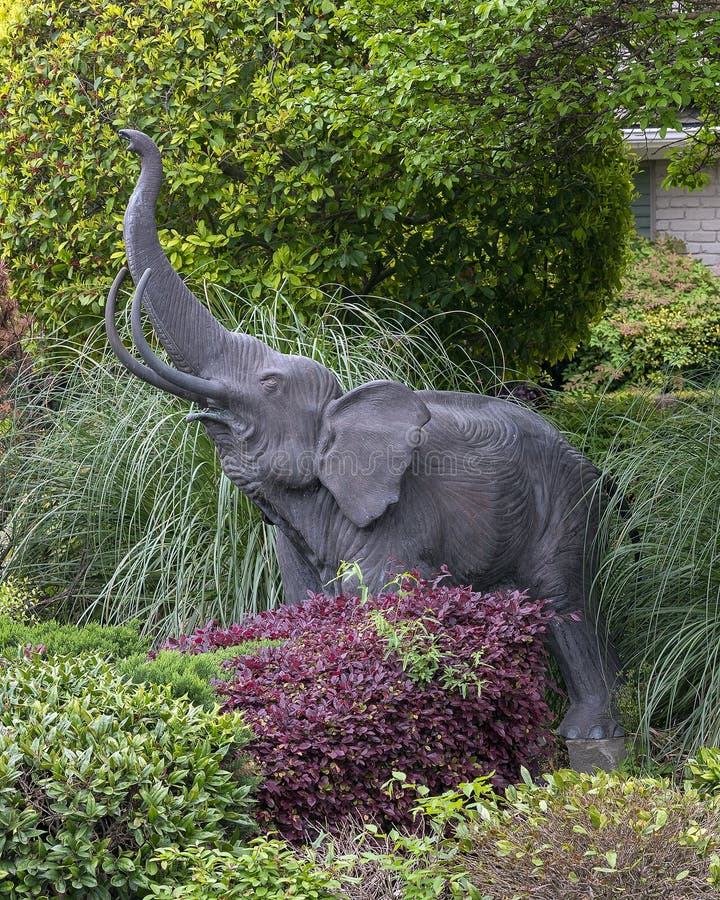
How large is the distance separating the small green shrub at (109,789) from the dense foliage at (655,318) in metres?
12.0

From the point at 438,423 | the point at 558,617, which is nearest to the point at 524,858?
the point at 558,617

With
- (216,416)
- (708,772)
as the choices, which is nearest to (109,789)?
(708,772)

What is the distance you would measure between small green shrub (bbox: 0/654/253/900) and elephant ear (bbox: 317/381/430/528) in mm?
1265

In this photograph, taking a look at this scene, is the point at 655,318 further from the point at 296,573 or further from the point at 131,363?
the point at 131,363

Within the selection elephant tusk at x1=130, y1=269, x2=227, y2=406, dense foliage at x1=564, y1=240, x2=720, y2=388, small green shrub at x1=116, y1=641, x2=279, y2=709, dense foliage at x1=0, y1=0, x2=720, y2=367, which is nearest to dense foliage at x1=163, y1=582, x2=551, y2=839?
small green shrub at x1=116, y1=641, x2=279, y2=709

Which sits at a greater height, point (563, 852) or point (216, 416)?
point (216, 416)

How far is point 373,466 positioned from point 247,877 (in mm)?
1896

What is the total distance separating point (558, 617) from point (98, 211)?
4656mm

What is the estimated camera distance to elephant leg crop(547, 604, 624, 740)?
16.7 feet

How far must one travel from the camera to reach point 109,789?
313 cm

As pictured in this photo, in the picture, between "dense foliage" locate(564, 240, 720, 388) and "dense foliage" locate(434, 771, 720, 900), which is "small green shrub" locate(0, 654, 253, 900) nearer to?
"dense foliage" locate(434, 771, 720, 900)

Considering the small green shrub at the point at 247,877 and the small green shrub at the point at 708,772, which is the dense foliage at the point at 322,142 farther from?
the small green shrub at the point at 247,877

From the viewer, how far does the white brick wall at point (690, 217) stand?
16.8m

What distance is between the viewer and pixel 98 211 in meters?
8.00
